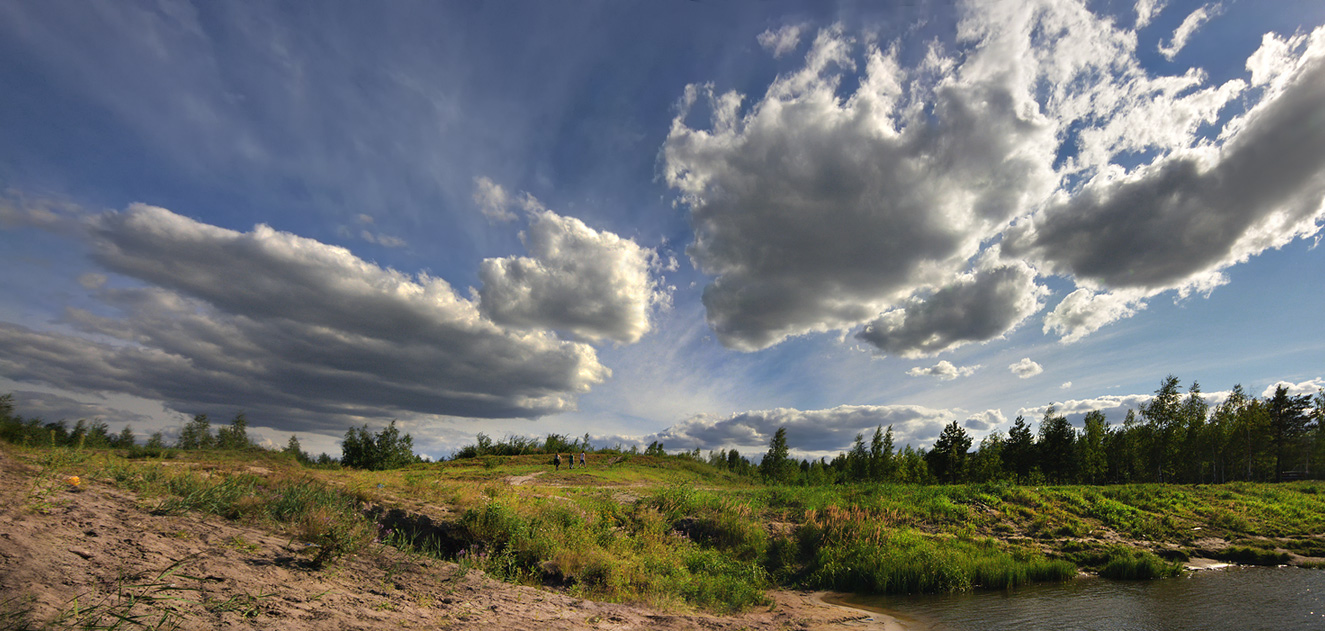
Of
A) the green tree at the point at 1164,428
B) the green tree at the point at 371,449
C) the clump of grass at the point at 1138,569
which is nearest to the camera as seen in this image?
the clump of grass at the point at 1138,569

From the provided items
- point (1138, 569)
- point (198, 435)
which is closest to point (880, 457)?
point (1138, 569)

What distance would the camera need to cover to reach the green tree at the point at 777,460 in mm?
65125

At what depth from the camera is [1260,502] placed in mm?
29734

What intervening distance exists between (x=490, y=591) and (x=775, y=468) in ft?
198

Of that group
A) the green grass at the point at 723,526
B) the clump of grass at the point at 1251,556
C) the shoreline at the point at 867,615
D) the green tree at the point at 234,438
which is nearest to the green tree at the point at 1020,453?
the green grass at the point at 723,526

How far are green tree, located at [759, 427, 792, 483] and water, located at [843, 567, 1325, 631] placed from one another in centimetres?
4853

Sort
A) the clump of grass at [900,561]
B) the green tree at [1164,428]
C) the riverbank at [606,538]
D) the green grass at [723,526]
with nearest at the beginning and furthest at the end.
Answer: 1. the riverbank at [606,538]
2. the green grass at [723,526]
3. the clump of grass at [900,561]
4. the green tree at [1164,428]

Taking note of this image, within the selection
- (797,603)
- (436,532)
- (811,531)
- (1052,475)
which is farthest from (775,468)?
(436,532)

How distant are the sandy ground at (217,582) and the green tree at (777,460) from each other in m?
57.3

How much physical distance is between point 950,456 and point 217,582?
67715 mm

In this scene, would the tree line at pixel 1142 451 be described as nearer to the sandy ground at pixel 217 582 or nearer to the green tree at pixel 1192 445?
the green tree at pixel 1192 445

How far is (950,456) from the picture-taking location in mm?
59250

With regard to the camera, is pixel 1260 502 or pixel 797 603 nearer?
pixel 797 603

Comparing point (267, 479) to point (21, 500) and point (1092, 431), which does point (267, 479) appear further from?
point (1092, 431)
